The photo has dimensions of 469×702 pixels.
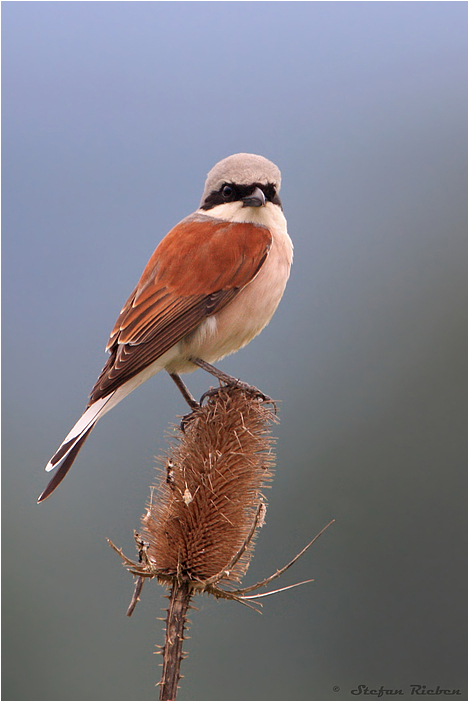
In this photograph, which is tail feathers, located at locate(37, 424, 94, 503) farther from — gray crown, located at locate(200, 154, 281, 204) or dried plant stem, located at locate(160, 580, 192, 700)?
gray crown, located at locate(200, 154, 281, 204)

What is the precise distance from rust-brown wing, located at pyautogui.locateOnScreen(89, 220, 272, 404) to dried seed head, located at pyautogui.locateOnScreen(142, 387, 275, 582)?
19.0 inches

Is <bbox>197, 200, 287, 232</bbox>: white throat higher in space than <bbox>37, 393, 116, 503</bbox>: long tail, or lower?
higher

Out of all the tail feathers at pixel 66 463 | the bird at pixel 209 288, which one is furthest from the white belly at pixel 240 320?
the tail feathers at pixel 66 463

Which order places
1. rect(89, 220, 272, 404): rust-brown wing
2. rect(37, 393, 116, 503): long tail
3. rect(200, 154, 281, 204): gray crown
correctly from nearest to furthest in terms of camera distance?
rect(37, 393, 116, 503): long tail → rect(89, 220, 272, 404): rust-brown wing → rect(200, 154, 281, 204): gray crown

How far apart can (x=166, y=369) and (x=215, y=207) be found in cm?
98

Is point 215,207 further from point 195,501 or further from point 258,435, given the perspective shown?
point 195,501

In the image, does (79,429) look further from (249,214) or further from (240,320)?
(249,214)

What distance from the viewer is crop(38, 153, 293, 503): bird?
9.91 ft

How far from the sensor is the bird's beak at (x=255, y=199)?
3385 millimetres

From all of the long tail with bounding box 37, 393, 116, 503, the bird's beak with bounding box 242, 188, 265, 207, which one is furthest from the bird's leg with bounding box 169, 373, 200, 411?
the bird's beak with bounding box 242, 188, 265, 207

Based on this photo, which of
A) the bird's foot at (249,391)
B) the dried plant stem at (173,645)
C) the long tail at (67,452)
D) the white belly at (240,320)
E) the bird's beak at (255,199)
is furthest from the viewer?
the bird's beak at (255,199)

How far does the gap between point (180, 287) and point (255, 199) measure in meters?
0.64

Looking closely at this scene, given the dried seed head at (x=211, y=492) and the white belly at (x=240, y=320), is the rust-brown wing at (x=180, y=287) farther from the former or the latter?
the dried seed head at (x=211, y=492)

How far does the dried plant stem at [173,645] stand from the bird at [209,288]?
2.94ft
